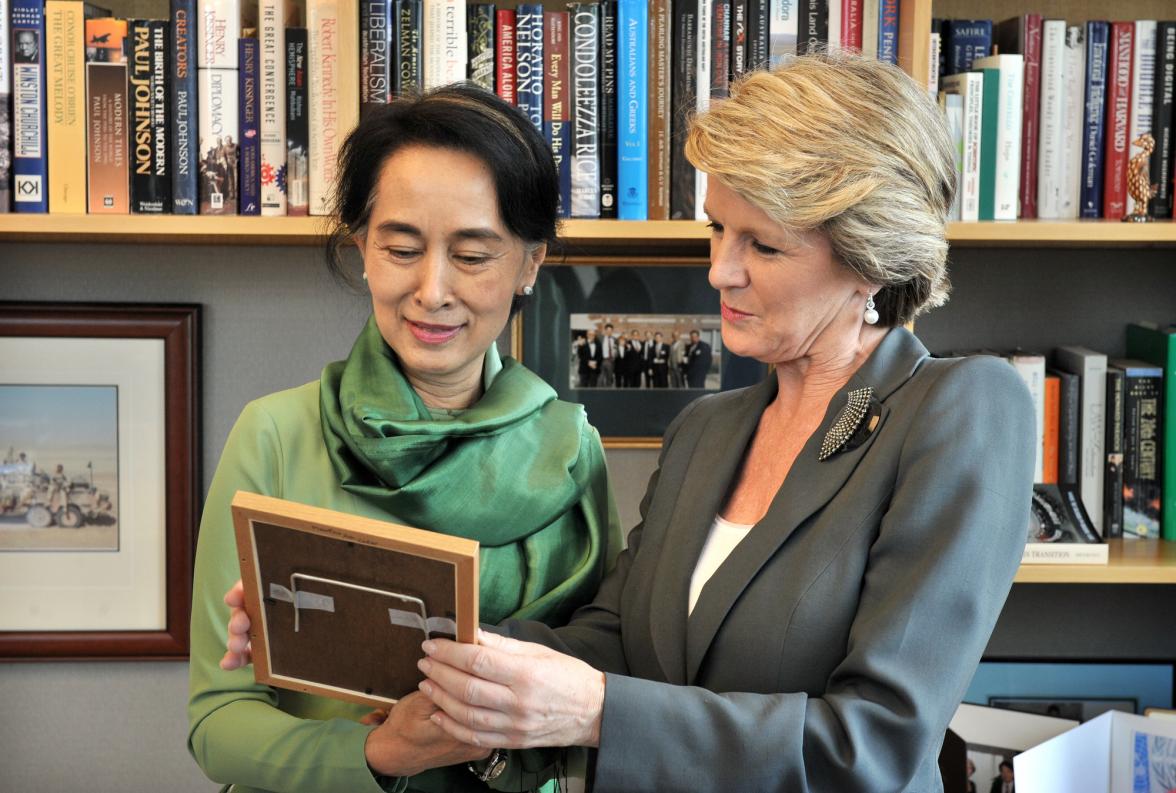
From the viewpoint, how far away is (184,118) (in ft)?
5.36

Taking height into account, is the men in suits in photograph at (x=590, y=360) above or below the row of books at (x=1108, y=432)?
above

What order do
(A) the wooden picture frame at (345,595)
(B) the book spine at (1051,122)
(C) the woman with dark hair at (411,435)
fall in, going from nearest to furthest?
1. (A) the wooden picture frame at (345,595)
2. (C) the woman with dark hair at (411,435)
3. (B) the book spine at (1051,122)

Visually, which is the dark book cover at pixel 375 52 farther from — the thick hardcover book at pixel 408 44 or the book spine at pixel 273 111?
the book spine at pixel 273 111

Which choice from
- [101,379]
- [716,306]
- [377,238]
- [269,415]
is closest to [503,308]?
[377,238]

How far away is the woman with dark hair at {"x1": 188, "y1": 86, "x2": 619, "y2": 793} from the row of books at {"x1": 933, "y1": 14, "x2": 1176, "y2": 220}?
28.2 inches

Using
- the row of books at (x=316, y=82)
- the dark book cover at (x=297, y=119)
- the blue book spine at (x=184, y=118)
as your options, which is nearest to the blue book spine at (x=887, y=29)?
the row of books at (x=316, y=82)

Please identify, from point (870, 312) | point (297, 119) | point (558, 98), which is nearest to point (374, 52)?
point (297, 119)

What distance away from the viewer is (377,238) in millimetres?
1245

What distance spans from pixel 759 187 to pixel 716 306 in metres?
0.84

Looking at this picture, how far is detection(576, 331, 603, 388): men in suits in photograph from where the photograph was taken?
1935mm

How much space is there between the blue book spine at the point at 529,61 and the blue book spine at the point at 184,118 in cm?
43

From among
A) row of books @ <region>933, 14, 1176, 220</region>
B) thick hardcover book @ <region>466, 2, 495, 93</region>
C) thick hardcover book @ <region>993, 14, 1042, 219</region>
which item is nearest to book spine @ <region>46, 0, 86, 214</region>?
thick hardcover book @ <region>466, 2, 495, 93</region>

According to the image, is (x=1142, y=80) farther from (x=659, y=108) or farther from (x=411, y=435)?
(x=411, y=435)

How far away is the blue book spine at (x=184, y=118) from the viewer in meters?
1.62
